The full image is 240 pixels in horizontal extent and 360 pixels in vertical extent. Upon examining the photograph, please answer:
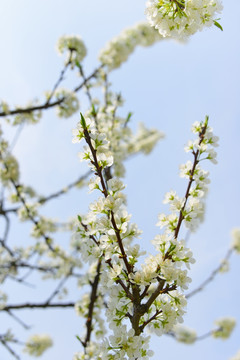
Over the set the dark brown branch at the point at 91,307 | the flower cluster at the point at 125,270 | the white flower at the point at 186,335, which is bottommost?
the flower cluster at the point at 125,270

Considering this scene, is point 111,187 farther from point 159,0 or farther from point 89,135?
point 159,0

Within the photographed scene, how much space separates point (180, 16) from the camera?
2.27m

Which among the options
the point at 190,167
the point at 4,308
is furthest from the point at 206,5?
the point at 4,308

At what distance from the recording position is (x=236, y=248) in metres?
13.3

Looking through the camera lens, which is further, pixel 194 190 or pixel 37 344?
pixel 37 344

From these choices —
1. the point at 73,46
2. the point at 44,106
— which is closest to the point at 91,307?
the point at 44,106

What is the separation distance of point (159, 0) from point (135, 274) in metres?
1.90

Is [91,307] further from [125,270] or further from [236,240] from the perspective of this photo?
[236,240]

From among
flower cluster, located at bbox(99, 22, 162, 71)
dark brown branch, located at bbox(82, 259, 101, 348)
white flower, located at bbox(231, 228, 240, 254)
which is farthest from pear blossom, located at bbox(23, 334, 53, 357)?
flower cluster, located at bbox(99, 22, 162, 71)

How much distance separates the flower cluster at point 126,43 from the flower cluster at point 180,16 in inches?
242

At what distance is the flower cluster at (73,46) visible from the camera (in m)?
7.75

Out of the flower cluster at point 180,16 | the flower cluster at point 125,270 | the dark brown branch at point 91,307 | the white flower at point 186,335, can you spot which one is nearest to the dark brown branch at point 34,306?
the dark brown branch at point 91,307

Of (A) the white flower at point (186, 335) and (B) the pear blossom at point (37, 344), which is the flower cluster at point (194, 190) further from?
(A) the white flower at point (186, 335)

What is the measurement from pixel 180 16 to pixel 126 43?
8569mm
